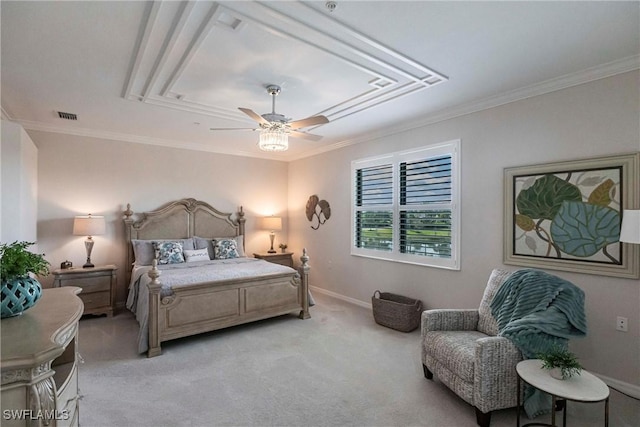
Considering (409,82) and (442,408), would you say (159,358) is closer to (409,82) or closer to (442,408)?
(442,408)

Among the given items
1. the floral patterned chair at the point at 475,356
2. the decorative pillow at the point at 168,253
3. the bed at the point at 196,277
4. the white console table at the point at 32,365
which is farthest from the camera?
the decorative pillow at the point at 168,253

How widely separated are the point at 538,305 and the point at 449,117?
7.99 ft

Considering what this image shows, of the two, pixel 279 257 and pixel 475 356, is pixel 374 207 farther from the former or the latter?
pixel 475 356

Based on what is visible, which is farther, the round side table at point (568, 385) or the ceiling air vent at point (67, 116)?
the ceiling air vent at point (67, 116)

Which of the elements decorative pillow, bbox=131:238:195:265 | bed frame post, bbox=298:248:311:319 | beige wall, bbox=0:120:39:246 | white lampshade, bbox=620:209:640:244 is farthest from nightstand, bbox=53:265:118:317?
white lampshade, bbox=620:209:640:244

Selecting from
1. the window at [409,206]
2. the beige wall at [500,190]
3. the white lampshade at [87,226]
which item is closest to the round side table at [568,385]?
the beige wall at [500,190]

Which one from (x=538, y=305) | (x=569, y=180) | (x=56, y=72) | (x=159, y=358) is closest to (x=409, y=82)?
(x=569, y=180)

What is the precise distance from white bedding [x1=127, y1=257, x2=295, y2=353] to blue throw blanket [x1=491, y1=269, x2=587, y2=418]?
279 centimetres

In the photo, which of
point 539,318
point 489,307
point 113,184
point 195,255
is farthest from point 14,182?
point 539,318

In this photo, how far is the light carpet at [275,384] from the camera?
2285mm

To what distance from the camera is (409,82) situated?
3119mm

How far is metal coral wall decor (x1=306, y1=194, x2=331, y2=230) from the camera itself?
5.80 meters

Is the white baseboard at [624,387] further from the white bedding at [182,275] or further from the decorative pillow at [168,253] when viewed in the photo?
the decorative pillow at [168,253]

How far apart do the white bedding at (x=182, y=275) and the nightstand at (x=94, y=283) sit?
0.36 m
